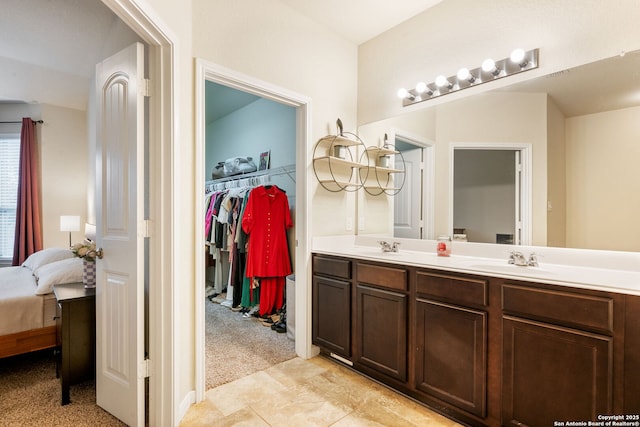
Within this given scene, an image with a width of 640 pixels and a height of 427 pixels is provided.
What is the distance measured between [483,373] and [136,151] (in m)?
2.15

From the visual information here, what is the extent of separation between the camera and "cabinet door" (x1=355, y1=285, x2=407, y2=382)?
6.39ft

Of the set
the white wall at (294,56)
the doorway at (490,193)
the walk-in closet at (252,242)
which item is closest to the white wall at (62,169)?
the walk-in closet at (252,242)

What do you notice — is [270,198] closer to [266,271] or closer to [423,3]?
[266,271]

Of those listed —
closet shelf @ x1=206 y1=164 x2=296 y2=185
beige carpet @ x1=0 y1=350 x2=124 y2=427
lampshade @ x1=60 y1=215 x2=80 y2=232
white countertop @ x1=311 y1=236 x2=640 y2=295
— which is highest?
closet shelf @ x1=206 y1=164 x2=296 y2=185

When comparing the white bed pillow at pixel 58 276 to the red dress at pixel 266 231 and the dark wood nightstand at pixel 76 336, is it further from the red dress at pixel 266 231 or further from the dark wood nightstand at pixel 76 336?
the red dress at pixel 266 231

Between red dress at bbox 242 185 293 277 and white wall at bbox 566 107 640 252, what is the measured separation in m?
2.48

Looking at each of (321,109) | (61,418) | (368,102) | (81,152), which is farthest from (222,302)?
(81,152)

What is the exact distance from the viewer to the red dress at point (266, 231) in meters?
3.30

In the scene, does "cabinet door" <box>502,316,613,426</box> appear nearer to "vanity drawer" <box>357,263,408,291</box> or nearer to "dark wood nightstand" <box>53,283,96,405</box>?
"vanity drawer" <box>357,263,408,291</box>

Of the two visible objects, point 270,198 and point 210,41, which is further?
point 270,198

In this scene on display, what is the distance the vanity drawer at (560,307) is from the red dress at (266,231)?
90.3 inches

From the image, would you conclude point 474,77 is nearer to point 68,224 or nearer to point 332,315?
point 332,315

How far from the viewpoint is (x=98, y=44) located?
281 centimetres

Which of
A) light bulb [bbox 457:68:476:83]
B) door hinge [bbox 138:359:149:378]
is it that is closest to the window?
door hinge [bbox 138:359:149:378]
